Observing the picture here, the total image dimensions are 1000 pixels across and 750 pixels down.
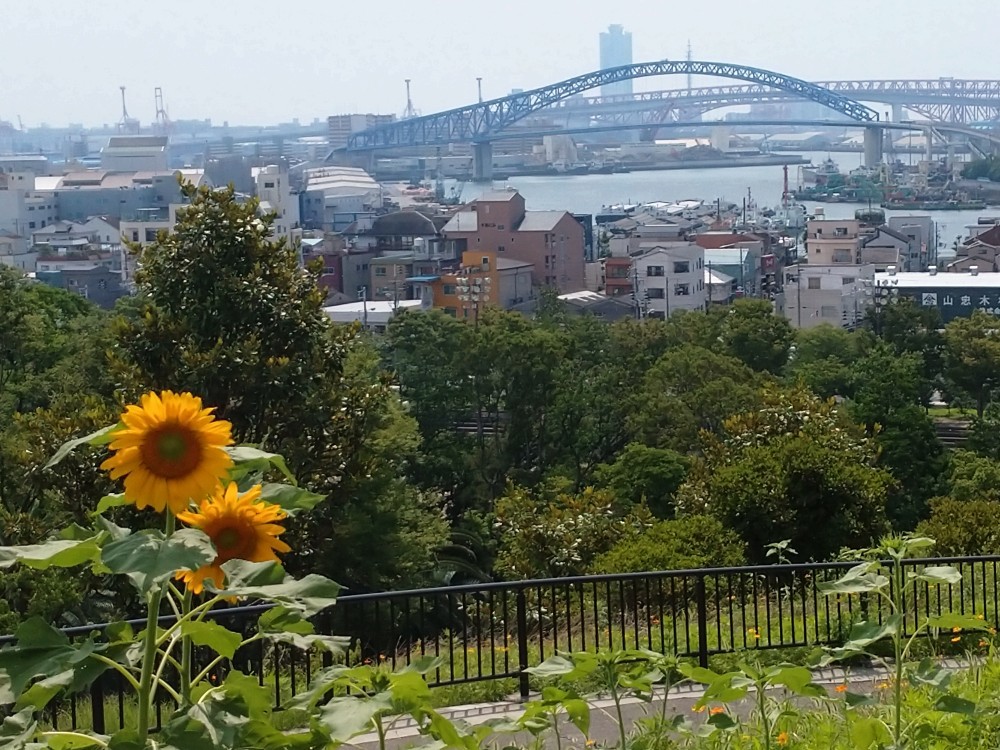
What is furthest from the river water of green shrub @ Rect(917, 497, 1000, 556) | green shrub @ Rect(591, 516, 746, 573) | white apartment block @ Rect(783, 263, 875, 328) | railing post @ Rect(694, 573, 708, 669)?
railing post @ Rect(694, 573, 708, 669)

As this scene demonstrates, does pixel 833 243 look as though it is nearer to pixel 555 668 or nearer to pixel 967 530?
pixel 967 530

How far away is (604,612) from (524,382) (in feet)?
34.2

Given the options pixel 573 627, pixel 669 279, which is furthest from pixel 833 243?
pixel 573 627

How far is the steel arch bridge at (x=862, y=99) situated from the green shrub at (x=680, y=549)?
81.9 metres

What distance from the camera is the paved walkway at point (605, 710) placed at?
284cm

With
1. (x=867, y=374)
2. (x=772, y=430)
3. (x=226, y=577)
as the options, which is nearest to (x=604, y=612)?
(x=226, y=577)

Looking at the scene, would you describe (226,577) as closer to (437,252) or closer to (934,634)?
(934,634)

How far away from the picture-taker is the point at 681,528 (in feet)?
19.5

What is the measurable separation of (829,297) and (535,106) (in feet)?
179

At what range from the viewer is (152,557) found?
4.25ft

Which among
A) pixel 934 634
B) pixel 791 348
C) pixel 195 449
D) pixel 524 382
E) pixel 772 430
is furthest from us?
pixel 791 348

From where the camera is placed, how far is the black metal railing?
10.8ft

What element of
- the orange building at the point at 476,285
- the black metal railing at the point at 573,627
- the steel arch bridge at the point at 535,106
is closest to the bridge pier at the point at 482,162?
the steel arch bridge at the point at 535,106

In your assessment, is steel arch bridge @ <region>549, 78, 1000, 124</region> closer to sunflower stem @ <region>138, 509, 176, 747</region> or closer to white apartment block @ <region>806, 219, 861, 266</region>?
white apartment block @ <region>806, 219, 861, 266</region>
